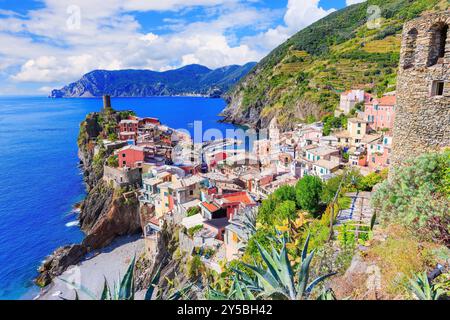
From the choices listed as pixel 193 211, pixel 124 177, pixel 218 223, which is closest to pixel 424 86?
pixel 218 223

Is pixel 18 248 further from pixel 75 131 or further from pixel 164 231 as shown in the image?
pixel 75 131

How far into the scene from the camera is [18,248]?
31.4 meters

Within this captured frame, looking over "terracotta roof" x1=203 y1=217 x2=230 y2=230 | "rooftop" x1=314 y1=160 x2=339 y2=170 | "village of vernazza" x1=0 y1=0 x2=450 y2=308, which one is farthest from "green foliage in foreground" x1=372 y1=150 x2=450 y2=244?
"rooftop" x1=314 y1=160 x2=339 y2=170

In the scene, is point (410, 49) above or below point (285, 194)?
above

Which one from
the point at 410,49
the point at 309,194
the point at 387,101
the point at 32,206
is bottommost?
the point at 32,206

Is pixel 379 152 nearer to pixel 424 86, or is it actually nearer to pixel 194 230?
pixel 194 230

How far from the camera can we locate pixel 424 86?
25.9ft

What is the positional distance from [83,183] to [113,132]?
1006cm

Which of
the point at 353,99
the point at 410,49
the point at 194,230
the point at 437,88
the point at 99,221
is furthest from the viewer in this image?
the point at 353,99

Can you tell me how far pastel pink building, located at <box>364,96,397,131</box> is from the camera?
121 ft

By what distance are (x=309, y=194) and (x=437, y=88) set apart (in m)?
11.3

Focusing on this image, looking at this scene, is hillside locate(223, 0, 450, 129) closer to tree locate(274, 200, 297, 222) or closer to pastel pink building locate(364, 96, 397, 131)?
pastel pink building locate(364, 96, 397, 131)

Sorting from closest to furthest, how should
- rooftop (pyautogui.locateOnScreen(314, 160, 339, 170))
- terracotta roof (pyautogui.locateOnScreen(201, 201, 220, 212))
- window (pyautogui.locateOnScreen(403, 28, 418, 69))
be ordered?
window (pyautogui.locateOnScreen(403, 28, 418, 69))
terracotta roof (pyautogui.locateOnScreen(201, 201, 220, 212))
rooftop (pyautogui.locateOnScreen(314, 160, 339, 170))

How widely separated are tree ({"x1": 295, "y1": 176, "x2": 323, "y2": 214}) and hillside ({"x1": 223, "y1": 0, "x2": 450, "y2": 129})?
37127 mm
